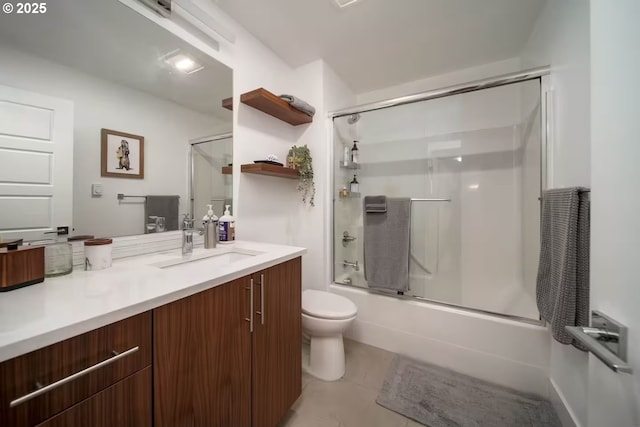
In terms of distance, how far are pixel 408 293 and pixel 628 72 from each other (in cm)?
159

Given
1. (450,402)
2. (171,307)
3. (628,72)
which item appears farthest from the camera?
(450,402)

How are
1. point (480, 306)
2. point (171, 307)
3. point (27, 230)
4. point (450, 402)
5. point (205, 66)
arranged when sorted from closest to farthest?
1. point (171, 307)
2. point (27, 230)
3. point (450, 402)
4. point (205, 66)
5. point (480, 306)

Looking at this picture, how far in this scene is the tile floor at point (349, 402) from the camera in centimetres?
118

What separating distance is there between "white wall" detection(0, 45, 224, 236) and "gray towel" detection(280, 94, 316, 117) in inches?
27.9

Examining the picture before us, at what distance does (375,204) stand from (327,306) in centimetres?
88

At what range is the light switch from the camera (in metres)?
0.96

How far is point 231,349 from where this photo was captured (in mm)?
828

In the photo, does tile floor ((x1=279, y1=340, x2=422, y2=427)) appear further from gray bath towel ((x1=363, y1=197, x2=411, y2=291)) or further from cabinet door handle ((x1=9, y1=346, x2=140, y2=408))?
cabinet door handle ((x1=9, y1=346, x2=140, y2=408))

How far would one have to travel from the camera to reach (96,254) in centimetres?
89

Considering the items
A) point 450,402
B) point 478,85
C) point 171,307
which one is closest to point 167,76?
point 171,307

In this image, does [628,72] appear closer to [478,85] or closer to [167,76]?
[478,85]

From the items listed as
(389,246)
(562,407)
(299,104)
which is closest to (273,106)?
(299,104)

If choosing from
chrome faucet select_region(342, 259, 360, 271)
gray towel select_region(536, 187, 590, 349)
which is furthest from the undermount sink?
gray towel select_region(536, 187, 590, 349)

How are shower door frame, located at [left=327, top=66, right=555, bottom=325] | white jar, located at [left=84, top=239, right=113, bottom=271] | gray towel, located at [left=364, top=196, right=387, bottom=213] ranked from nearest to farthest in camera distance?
white jar, located at [left=84, top=239, right=113, bottom=271]
shower door frame, located at [left=327, top=66, right=555, bottom=325]
gray towel, located at [left=364, top=196, right=387, bottom=213]
